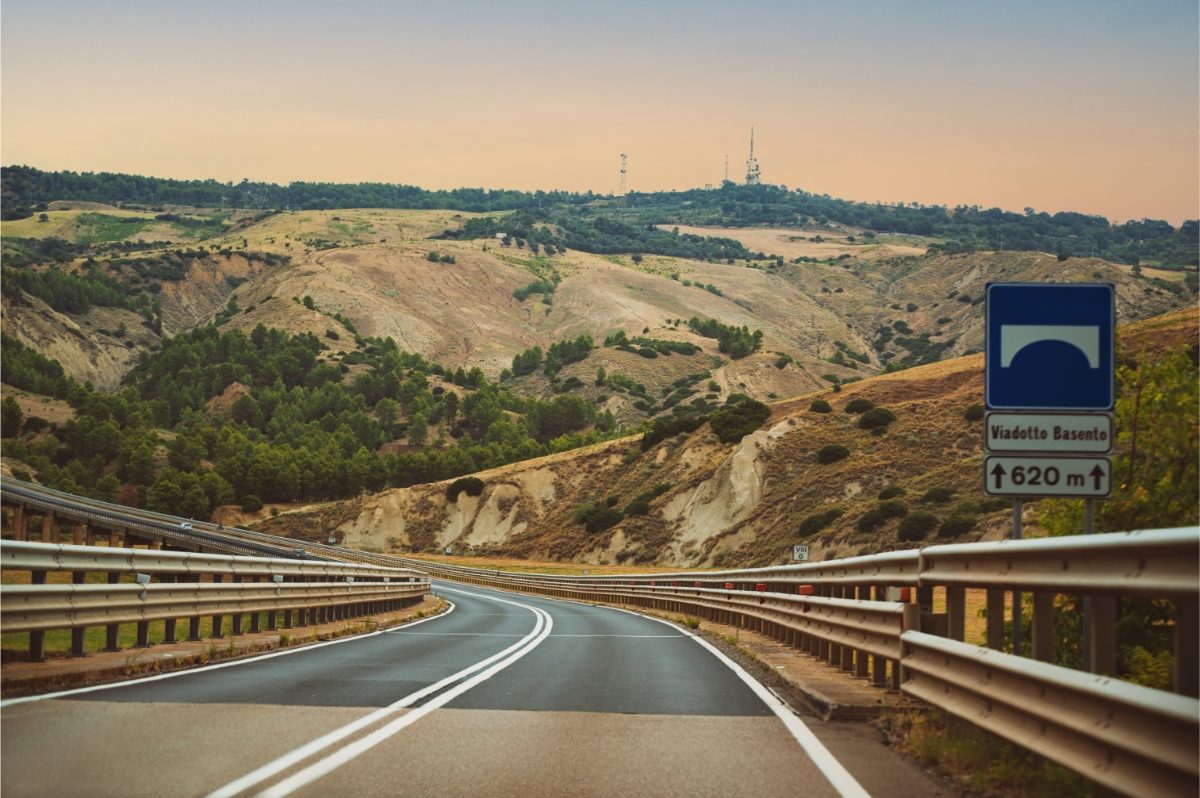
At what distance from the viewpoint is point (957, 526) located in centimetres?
5462

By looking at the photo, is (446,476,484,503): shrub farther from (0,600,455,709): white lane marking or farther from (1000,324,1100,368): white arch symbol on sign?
(1000,324,1100,368): white arch symbol on sign

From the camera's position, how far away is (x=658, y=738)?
31.1 ft

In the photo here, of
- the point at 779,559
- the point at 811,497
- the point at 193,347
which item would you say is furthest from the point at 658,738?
the point at 193,347

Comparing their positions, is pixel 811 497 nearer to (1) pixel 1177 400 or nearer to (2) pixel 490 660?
(2) pixel 490 660

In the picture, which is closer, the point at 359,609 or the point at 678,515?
the point at 359,609

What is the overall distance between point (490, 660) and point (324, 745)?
7.68 metres

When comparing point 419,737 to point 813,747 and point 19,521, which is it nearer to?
point 813,747

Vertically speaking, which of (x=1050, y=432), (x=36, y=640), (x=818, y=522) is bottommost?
(x=818, y=522)

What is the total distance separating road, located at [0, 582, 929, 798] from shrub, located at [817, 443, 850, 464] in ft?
206

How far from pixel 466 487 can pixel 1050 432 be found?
10536 centimetres

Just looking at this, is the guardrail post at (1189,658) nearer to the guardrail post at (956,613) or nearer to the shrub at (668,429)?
the guardrail post at (956,613)

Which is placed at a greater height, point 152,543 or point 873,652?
point 873,652

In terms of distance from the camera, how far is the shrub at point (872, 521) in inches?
2392

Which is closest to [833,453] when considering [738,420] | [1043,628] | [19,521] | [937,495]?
[937,495]
